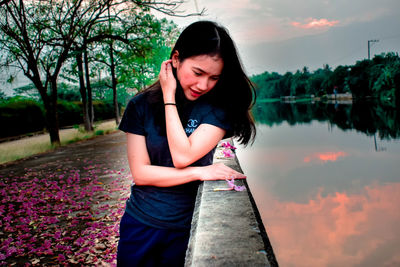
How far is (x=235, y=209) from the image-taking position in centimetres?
154

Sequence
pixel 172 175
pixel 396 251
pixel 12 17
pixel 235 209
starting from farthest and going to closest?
pixel 12 17, pixel 396 251, pixel 172 175, pixel 235 209

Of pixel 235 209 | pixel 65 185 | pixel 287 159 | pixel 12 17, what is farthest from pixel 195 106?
pixel 287 159

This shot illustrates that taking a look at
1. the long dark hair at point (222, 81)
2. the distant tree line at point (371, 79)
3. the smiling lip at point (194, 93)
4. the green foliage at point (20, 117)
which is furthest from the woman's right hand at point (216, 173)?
the distant tree line at point (371, 79)

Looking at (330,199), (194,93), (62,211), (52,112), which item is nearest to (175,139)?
(194,93)

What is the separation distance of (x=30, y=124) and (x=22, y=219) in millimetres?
18095

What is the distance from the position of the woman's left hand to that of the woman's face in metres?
0.06

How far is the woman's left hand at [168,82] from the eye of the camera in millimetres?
1781

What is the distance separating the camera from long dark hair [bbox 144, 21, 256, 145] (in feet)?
5.67

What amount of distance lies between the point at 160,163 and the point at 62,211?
428 cm

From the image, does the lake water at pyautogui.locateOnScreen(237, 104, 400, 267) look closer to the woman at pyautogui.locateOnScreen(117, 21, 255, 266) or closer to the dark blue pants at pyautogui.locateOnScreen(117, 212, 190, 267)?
the woman at pyautogui.locateOnScreen(117, 21, 255, 266)

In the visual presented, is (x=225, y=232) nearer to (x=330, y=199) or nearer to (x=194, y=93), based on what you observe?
(x=194, y=93)

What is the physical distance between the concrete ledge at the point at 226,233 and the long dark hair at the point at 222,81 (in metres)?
0.52

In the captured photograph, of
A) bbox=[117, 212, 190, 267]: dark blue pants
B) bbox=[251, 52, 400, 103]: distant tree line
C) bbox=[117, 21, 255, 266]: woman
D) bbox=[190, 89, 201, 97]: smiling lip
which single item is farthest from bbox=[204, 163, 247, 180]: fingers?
bbox=[251, 52, 400, 103]: distant tree line

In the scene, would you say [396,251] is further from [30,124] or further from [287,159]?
[30,124]
